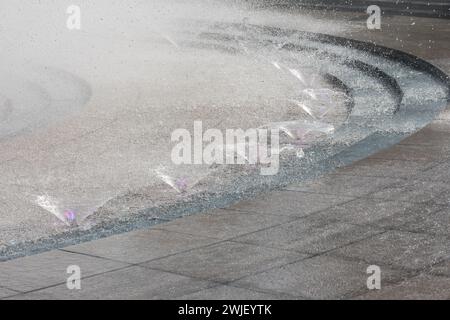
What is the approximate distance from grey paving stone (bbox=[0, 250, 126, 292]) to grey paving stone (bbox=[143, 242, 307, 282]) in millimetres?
364

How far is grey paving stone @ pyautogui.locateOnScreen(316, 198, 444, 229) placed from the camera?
757cm

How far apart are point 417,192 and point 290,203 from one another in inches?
41.9

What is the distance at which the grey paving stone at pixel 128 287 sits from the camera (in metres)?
6.17

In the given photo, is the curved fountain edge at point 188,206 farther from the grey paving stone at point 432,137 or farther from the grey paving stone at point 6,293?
the grey paving stone at point 6,293

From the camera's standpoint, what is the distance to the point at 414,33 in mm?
18156

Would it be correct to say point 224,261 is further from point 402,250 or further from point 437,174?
point 437,174

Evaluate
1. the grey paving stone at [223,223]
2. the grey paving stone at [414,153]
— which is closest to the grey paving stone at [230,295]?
the grey paving stone at [223,223]

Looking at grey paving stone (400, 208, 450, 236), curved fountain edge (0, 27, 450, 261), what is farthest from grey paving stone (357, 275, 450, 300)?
A: curved fountain edge (0, 27, 450, 261)

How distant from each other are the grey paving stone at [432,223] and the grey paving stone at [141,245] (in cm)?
147

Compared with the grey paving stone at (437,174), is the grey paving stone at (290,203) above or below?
below

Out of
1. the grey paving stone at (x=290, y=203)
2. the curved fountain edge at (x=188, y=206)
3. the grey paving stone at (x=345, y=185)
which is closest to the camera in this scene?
the curved fountain edge at (x=188, y=206)

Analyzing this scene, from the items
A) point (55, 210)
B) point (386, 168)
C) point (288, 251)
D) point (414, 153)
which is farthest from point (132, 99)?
point (288, 251)

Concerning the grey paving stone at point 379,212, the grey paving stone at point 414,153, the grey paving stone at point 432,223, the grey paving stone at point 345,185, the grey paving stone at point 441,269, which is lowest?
the grey paving stone at point 441,269

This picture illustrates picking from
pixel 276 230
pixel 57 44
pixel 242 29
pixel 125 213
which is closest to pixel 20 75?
pixel 57 44
